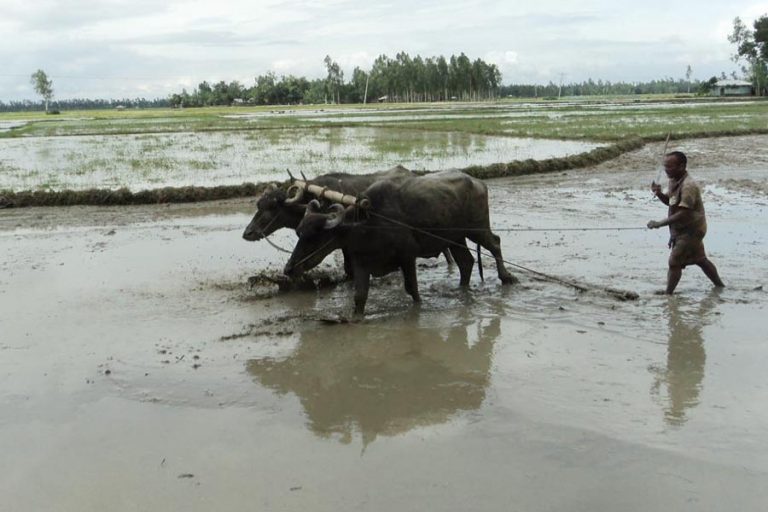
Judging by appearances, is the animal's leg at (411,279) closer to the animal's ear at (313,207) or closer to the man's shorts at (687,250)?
the animal's ear at (313,207)

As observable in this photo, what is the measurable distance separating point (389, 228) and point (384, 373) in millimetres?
1830

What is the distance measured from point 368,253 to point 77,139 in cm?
2579

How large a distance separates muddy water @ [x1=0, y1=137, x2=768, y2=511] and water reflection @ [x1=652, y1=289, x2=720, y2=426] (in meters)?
0.02

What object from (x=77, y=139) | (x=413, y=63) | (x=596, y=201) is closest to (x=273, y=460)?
(x=596, y=201)

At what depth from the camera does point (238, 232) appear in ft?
35.6

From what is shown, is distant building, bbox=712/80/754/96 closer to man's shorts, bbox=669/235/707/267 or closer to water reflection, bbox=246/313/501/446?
man's shorts, bbox=669/235/707/267

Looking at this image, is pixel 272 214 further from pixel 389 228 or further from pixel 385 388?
pixel 385 388

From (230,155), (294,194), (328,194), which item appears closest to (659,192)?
(328,194)

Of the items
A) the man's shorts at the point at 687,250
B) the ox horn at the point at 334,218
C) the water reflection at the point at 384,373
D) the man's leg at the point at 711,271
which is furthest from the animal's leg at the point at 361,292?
the man's leg at the point at 711,271

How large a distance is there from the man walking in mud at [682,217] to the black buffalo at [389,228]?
1992 millimetres

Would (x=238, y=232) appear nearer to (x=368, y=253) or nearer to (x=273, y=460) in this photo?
(x=368, y=253)

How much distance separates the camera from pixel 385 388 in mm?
5121

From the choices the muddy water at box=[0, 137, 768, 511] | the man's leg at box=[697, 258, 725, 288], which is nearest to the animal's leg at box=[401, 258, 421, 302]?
the muddy water at box=[0, 137, 768, 511]

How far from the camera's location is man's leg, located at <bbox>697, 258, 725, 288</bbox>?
6926mm
